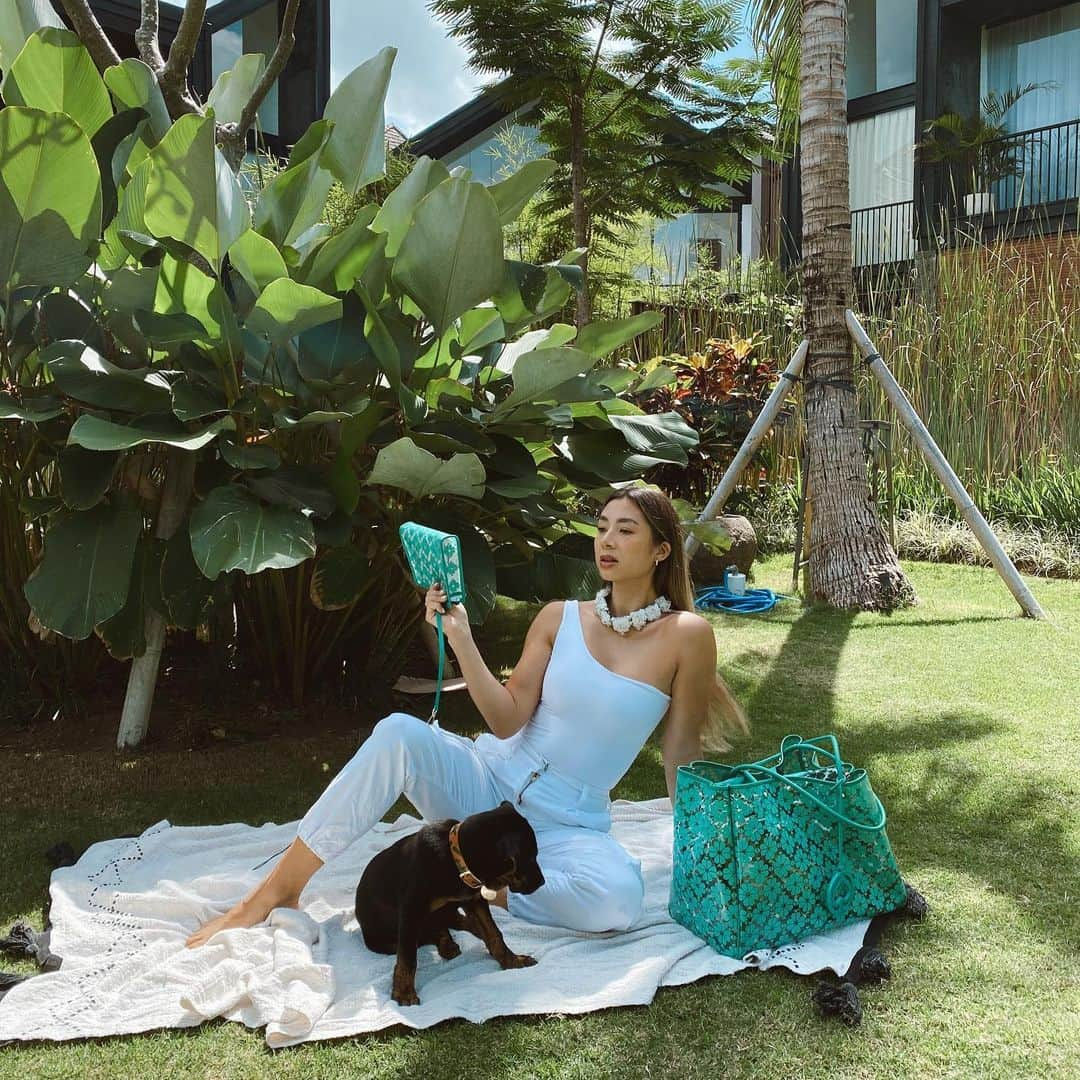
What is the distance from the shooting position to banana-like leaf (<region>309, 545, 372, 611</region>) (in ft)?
10.7

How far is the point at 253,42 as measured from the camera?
1303cm

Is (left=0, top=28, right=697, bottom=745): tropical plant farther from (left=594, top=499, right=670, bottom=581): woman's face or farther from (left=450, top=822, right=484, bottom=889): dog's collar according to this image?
(left=450, top=822, right=484, bottom=889): dog's collar

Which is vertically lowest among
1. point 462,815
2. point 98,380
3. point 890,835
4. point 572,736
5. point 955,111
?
point 890,835

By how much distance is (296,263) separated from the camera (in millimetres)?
3371

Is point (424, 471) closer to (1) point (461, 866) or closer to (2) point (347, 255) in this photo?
(2) point (347, 255)

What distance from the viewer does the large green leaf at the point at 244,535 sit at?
274cm

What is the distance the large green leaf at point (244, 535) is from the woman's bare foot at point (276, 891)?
709mm

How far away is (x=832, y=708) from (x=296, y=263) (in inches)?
98.8

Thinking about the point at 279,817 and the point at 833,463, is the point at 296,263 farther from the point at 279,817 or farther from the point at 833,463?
the point at 833,463

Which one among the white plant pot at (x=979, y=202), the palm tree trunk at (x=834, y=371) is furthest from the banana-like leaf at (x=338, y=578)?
the white plant pot at (x=979, y=202)

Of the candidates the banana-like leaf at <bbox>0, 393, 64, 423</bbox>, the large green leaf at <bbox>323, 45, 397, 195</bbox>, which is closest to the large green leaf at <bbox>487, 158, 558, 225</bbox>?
the large green leaf at <bbox>323, 45, 397, 195</bbox>

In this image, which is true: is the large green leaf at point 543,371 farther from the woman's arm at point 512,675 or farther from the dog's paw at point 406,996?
the dog's paw at point 406,996

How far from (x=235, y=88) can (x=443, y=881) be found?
3.25 m

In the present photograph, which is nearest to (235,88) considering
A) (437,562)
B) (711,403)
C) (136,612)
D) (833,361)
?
(136,612)
